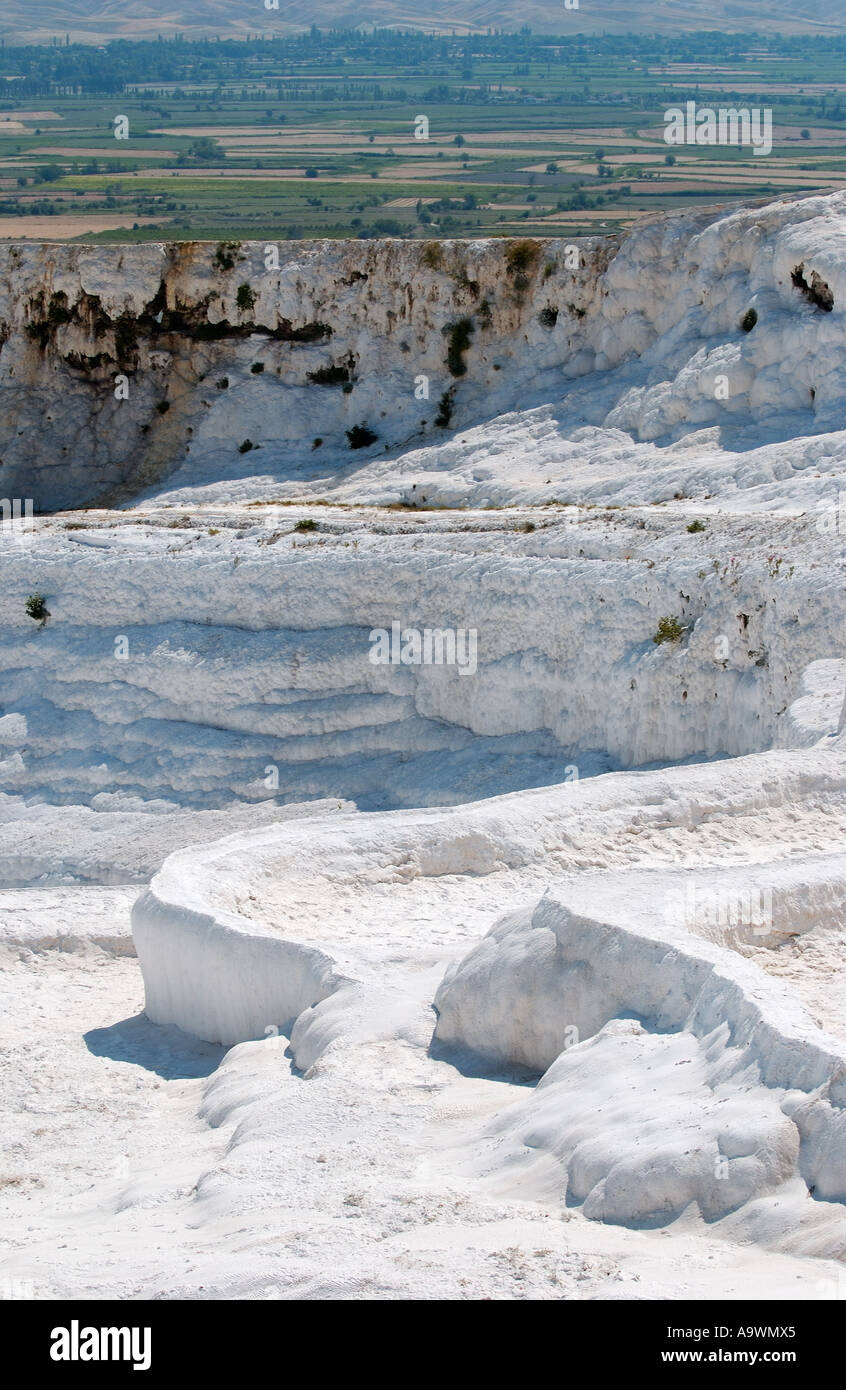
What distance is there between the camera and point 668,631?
20203 mm

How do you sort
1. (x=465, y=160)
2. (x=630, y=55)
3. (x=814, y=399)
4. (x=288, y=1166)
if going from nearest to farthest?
(x=288, y=1166) → (x=814, y=399) → (x=465, y=160) → (x=630, y=55)

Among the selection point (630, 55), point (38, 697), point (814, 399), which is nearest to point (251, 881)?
point (38, 697)

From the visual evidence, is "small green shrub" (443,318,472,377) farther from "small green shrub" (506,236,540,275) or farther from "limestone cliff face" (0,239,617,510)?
"small green shrub" (506,236,540,275)

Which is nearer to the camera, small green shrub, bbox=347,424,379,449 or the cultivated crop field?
small green shrub, bbox=347,424,379,449

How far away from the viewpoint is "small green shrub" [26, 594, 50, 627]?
968 inches

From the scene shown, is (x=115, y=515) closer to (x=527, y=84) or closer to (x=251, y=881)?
(x=251, y=881)

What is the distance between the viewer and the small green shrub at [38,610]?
24594 millimetres

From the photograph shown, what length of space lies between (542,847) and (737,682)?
5.60m

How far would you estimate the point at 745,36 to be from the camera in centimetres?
19962

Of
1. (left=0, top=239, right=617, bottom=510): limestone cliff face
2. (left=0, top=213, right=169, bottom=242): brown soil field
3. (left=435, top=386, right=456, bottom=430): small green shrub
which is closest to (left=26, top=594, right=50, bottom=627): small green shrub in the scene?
(left=0, top=239, right=617, bottom=510): limestone cliff face

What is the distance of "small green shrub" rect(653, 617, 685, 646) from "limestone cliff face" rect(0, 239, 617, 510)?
28.4 feet

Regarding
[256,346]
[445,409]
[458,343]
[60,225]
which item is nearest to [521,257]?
[458,343]

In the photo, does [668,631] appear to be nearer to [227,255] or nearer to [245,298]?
[245,298]

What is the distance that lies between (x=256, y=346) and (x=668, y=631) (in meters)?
12.8
